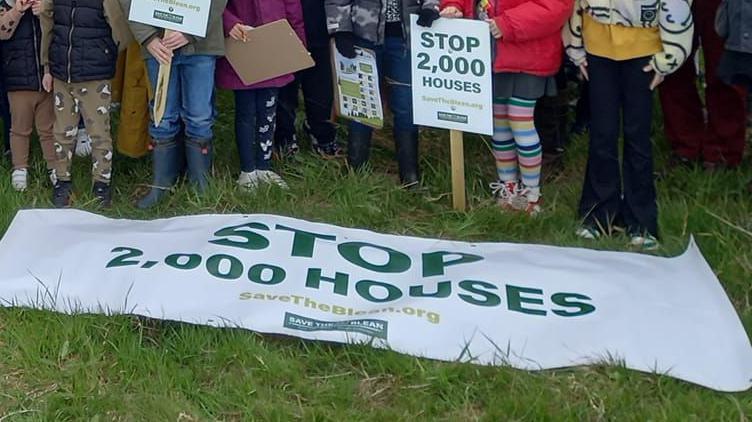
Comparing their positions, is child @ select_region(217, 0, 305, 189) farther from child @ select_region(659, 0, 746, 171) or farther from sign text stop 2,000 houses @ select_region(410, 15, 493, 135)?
child @ select_region(659, 0, 746, 171)

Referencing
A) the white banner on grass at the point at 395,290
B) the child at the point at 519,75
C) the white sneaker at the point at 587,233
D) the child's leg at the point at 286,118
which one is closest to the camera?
the white banner on grass at the point at 395,290

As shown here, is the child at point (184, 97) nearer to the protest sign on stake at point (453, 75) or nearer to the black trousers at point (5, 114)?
the black trousers at point (5, 114)

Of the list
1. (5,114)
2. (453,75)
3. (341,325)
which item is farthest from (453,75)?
(5,114)

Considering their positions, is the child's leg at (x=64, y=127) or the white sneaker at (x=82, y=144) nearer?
the child's leg at (x=64, y=127)

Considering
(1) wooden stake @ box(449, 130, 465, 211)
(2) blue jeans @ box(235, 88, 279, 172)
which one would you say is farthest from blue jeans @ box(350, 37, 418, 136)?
(2) blue jeans @ box(235, 88, 279, 172)

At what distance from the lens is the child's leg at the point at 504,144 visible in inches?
197

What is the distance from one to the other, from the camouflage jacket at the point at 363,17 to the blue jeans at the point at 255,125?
0.53 m

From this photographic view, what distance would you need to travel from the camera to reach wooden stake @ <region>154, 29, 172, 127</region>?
490 cm

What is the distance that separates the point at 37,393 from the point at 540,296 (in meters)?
1.87

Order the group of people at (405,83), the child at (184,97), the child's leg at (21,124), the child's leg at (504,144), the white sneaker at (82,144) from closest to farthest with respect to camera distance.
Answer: the group of people at (405,83)
the child at (184,97)
the child's leg at (504,144)
the child's leg at (21,124)
the white sneaker at (82,144)

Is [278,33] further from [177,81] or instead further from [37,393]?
[37,393]

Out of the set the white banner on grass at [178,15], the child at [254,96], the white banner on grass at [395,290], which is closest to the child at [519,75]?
A: the white banner on grass at [395,290]

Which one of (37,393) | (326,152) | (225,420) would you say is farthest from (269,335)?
(326,152)

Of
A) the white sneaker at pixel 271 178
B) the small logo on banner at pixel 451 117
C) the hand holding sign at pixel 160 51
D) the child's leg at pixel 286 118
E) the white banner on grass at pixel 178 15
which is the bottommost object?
the white sneaker at pixel 271 178
